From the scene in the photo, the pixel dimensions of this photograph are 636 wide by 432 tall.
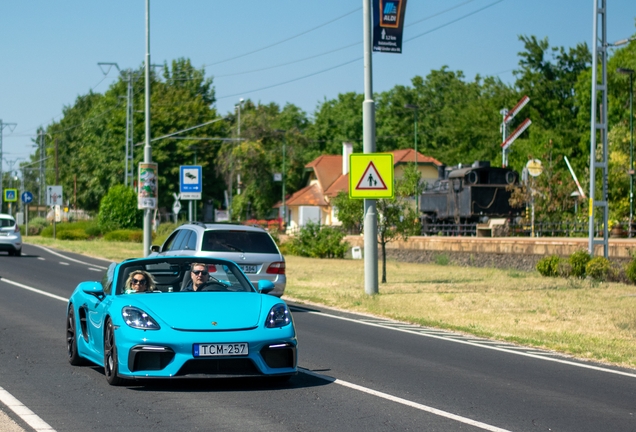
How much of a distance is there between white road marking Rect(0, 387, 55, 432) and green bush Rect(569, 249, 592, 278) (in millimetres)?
22834

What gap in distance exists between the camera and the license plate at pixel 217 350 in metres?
8.66

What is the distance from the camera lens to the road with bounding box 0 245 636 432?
7.74 meters

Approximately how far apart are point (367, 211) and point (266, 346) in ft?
45.5

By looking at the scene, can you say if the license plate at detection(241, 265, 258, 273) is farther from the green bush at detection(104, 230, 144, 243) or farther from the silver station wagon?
→ the green bush at detection(104, 230, 144, 243)

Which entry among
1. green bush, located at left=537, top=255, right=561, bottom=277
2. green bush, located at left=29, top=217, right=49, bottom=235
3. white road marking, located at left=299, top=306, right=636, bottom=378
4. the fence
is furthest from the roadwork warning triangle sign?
green bush, located at left=29, top=217, right=49, bottom=235

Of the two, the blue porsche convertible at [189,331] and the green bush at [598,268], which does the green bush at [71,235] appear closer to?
the green bush at [598,268]

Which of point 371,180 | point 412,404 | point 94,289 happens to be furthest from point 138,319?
point 371,180

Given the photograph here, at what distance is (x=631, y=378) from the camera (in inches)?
430

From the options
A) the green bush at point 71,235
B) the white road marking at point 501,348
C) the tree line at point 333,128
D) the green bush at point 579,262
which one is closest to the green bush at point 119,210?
the green bush at point 71,235

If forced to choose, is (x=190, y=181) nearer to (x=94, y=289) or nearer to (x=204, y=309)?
(x=94, y=289)

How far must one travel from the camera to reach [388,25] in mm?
22281

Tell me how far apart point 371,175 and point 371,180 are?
0.38 feet

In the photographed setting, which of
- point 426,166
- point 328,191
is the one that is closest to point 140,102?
point 328,191

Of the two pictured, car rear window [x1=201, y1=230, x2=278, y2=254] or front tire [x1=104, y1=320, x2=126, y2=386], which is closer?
front tire [x1=104, y1=320, x2=126, y2=386]
